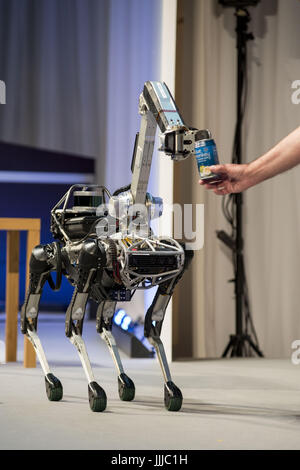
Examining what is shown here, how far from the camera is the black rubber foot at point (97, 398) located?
2.69 m

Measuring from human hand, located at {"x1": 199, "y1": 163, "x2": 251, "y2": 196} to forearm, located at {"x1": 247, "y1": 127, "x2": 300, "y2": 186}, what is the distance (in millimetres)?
57

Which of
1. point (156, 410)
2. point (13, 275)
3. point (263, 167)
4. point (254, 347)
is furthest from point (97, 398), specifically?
point (254, 347)

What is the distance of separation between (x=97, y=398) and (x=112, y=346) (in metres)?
0.27

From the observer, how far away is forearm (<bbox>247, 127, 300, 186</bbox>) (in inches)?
74.0

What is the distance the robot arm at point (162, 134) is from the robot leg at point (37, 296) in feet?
1.54

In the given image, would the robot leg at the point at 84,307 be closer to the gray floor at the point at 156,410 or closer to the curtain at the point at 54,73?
the gray floor at the point at 156,410

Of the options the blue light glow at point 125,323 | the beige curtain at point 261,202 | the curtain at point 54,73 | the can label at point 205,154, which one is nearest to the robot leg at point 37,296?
the can label at point 205,154

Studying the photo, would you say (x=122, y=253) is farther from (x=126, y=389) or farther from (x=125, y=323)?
(x=125, y=323)

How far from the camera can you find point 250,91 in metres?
4.77

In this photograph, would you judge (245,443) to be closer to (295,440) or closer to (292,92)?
(295,440)

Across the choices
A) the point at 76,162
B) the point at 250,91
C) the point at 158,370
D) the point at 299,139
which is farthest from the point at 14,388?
the point at 76,162

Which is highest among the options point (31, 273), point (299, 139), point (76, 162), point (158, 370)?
point (76, 162)

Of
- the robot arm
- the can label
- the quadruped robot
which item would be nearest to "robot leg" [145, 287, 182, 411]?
the quadruped robot

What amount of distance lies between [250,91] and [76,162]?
10.1 feet
